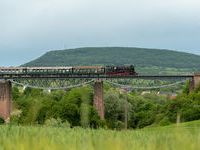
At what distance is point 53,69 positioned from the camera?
83750 millimetres

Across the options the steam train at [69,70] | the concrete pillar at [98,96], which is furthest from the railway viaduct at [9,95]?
the steam train at [69,70]

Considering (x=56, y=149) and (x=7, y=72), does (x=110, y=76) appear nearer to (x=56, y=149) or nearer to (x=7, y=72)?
(x=7, y=72)

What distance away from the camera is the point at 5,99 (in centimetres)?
8488

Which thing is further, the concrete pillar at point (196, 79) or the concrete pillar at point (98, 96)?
the concrete pillar at point (196, 79)

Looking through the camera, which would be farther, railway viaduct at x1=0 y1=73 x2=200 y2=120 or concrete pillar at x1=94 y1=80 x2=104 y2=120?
railway viaduct at x1=0 y1=73 x2=200 y2=120

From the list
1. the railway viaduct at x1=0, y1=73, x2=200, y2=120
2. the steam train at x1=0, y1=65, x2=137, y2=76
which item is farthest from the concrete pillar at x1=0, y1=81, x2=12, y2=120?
the steam train at x1=0, y1=65, x2=137, y2=76

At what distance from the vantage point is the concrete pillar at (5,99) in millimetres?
83938

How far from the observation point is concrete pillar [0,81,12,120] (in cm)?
8394

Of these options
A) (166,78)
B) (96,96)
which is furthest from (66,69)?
(166,78)

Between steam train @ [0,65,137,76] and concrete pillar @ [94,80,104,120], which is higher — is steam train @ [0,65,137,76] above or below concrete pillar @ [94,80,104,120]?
above

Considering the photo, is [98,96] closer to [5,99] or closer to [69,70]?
[69,70]

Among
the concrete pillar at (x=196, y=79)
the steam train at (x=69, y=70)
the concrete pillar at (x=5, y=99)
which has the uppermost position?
the steam train at (x=69, y=70)

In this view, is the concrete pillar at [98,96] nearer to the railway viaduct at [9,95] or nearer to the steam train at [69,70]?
the railway viaduct at [9,95]

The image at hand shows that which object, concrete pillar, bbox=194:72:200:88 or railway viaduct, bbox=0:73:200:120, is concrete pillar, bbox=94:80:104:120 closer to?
railway viaduct, bbox=0:73:200:120
